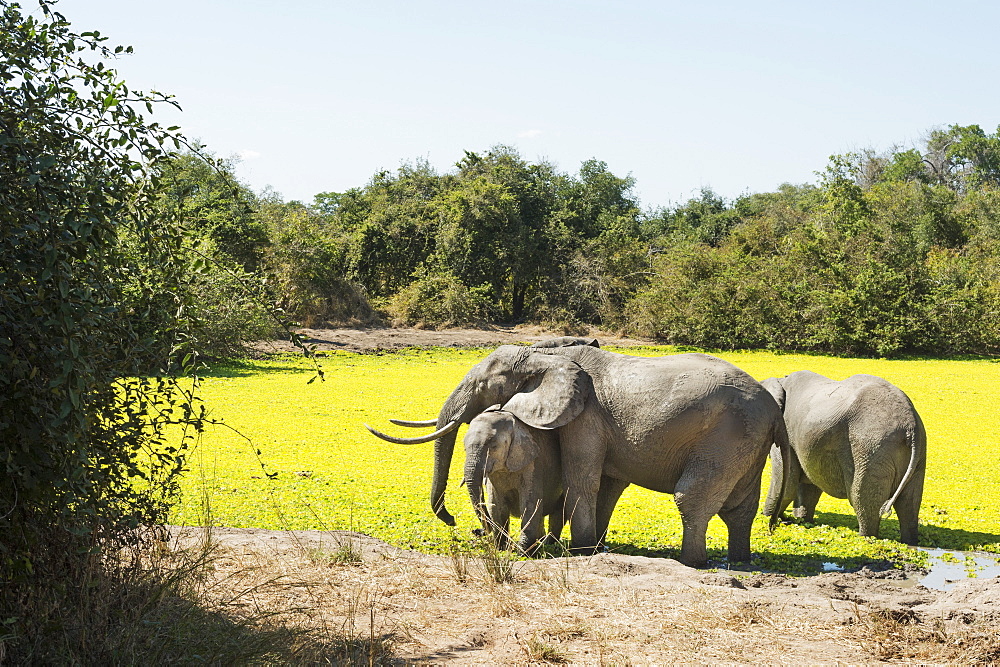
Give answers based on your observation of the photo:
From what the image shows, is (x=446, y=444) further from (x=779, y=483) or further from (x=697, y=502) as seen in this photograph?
(x=779, y=483)

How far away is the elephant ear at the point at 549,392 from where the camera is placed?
8.05 meters

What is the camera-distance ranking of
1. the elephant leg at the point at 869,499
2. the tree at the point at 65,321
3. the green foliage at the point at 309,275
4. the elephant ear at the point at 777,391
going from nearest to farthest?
1. the tree at the point at 65,321
2. the elephant leg at the point at 869,499
3. the elephant ear at the point at 777,391
4. the green foliage at the point at 309,275

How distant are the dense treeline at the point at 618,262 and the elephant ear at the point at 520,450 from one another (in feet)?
55.8

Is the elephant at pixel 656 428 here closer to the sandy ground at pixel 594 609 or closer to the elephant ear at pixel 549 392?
the elephant ear at pixel 549 392

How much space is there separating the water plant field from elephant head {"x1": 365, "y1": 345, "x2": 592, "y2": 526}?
0.77 m

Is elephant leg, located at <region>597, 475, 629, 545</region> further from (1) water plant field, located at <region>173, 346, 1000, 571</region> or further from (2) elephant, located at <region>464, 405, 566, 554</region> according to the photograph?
(2) elephant, located at <region>464, 405, 566, 554</region>

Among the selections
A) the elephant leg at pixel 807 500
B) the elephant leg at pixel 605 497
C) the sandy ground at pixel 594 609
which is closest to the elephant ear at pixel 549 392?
the elephant leg at pixel 605 497

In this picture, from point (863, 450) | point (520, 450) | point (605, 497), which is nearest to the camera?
point (520, 450)

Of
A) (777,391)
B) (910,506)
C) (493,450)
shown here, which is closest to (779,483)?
(777,391)

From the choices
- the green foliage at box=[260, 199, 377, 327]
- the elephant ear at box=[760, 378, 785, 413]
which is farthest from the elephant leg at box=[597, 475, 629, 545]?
the green foliage at box=[260, 199, 377, 327]

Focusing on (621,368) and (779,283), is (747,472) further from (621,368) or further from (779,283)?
(779,283)

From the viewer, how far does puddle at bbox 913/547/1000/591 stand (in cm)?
775

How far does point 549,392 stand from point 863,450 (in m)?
3.13

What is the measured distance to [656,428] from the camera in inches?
319
